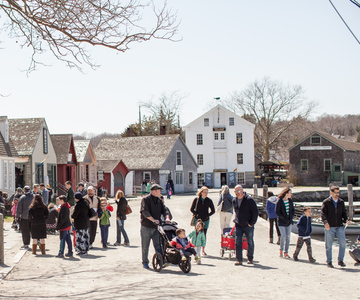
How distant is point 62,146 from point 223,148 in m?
31.7

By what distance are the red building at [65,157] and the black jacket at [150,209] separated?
98.7 ft

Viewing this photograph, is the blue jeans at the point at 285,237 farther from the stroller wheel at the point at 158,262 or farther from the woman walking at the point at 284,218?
the stroller wheel at the point at 158,262

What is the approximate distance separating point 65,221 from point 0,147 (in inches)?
696

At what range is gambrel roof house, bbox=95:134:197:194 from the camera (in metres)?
56.3

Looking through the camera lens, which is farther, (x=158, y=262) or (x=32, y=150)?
(x=32, y=150)

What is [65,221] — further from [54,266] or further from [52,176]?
[52,176]

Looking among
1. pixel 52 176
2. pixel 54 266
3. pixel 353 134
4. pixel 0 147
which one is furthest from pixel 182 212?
pixel 353 134

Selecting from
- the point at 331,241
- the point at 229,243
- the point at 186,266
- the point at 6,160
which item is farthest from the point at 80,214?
the point at 6,160

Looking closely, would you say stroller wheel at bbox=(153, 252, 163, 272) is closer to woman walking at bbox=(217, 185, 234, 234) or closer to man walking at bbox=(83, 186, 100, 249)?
woman walking at bbox=(217, 185, 234, 234)

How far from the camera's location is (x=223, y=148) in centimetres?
6962

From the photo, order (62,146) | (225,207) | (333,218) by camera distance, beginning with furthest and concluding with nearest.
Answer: (62,146)
(225,207)
(333,218)

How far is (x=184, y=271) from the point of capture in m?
10.9

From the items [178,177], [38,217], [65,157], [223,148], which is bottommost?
[38,217]

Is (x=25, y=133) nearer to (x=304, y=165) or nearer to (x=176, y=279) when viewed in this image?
(x=176, y=279)
